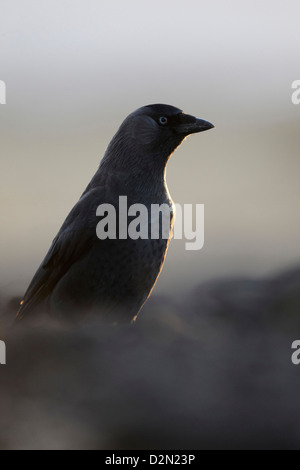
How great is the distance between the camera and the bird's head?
561cm

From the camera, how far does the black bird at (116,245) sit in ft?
16.6

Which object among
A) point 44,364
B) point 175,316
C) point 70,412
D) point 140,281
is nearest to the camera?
point 70,412

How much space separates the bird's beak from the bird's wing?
1074 millimetres

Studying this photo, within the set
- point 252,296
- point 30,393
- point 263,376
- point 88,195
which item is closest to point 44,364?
point 30,393

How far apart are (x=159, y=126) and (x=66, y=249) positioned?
1519 millimetres

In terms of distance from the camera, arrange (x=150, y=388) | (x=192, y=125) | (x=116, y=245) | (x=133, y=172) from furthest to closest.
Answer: (x=192, y=125) → (x=133, y=172) → (x=116, y=245) → (x=150, y=388)

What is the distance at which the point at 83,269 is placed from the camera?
17.1 ft

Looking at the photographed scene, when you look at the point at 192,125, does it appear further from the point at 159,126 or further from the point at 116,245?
the point at 116,245

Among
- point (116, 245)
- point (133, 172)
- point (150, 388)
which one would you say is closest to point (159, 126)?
point (133, 172)

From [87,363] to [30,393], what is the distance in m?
0.46

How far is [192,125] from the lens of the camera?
219 inches

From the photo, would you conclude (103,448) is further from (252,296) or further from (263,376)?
(252,296)
